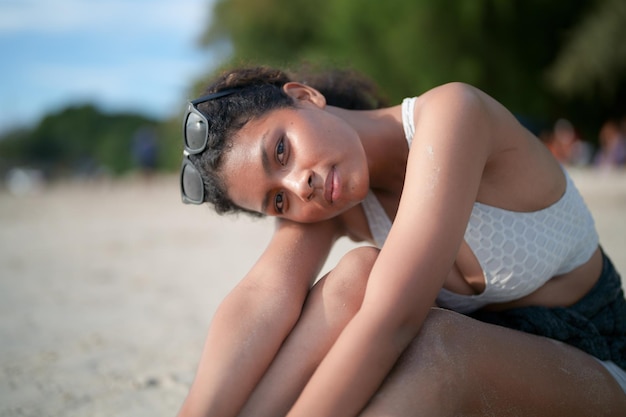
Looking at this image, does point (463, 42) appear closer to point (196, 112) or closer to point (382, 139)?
point (382, 139)

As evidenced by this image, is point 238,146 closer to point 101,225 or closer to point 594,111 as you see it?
point 101,225

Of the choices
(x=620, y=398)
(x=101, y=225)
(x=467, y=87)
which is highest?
(x=467, y=87)

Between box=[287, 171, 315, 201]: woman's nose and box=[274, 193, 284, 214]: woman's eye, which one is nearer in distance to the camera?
Result: box=[287, 171, 315, 201]: woman's nose

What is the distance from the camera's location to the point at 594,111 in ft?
58.7

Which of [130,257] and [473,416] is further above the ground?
[473,416]

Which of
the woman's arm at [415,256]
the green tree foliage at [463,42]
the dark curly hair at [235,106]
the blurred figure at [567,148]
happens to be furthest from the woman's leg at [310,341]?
the blurred figure at [567,148]

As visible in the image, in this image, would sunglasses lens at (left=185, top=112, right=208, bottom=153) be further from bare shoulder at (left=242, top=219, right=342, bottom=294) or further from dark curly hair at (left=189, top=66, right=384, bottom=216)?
bare shoulder at (left=242, top=219, right=342, bottom=294)

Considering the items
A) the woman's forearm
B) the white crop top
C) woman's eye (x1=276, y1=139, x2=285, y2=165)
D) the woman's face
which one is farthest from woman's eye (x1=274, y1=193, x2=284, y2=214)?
the white crop top

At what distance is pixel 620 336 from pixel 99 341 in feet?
8.06

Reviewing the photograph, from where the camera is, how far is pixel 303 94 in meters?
2.04

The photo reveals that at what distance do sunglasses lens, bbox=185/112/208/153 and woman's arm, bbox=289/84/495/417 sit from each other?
25.9 inches

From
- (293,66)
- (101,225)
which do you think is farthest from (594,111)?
(293,66)

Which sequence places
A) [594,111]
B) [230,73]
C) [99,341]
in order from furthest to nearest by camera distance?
[594,111] < [99,341] < [230,73]

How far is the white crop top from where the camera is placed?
180cm
